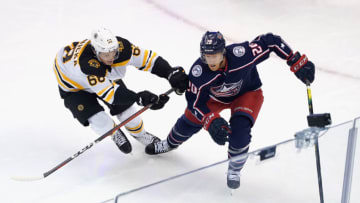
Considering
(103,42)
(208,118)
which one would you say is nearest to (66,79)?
(103,42)

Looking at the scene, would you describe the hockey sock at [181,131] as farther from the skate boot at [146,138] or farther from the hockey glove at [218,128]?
the hockey glove at [218,128]

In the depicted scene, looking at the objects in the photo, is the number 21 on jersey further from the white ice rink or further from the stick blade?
the stick blade

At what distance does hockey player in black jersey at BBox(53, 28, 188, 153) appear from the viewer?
10.3ft

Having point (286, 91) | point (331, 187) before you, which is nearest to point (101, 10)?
point (286, 91)

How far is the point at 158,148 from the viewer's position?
362 centimetres

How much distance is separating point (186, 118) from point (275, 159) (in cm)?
112

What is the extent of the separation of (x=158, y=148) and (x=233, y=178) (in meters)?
1.36

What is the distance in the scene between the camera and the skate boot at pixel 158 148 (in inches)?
142

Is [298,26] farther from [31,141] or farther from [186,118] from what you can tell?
[31,141]

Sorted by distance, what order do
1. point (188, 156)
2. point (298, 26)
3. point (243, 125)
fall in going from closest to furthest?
point (243, 125) < point (188, 156) < point (298, 26)

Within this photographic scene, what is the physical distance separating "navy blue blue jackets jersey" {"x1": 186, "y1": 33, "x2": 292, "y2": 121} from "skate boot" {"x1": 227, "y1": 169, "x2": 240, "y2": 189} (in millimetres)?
677

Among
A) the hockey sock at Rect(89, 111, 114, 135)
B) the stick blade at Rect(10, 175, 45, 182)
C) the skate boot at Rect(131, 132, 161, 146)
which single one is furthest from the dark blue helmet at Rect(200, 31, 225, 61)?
the stick blade at Rect(10, 175, 45, 182)

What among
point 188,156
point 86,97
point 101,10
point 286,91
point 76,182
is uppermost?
point 101,10

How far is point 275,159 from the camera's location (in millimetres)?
2281
